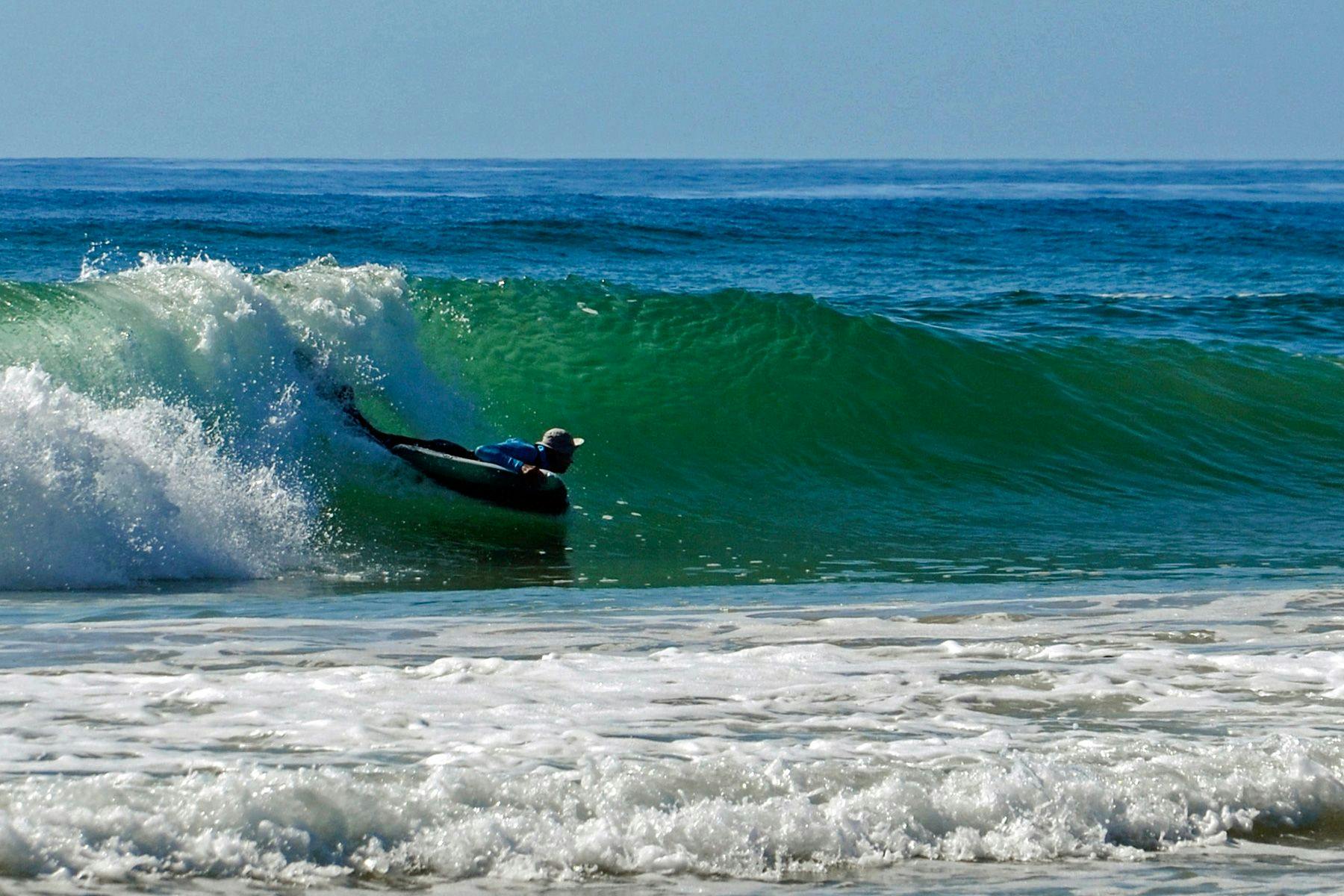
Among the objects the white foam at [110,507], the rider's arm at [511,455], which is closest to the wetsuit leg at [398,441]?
the rider's arm at [511,455]

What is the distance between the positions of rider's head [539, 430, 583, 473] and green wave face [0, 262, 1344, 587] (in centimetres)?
41

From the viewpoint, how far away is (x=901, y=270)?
1067 inches

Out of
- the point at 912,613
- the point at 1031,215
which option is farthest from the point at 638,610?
the point at 1031,215

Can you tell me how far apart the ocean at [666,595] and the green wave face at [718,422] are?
0.05m

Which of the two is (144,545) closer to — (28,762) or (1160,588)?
(28,762)

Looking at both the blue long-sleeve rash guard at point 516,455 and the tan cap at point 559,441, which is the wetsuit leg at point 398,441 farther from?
the tan cap at point 559,441

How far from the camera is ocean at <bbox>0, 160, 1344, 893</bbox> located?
4184 millimetres

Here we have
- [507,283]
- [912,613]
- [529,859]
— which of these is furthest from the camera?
[507,283]

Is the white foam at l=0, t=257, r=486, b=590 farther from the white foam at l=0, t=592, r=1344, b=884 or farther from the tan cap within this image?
the white foam at l=0, t=592, r=1344, b=884

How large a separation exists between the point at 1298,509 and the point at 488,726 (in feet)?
29.3

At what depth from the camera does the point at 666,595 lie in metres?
8.13

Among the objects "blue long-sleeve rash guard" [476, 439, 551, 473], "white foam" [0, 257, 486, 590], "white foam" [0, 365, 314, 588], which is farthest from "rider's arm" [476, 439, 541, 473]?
"white foam" [0, 365, 314, 588]

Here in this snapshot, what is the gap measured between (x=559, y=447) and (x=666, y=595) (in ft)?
6.63

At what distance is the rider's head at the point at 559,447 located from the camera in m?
9.86
